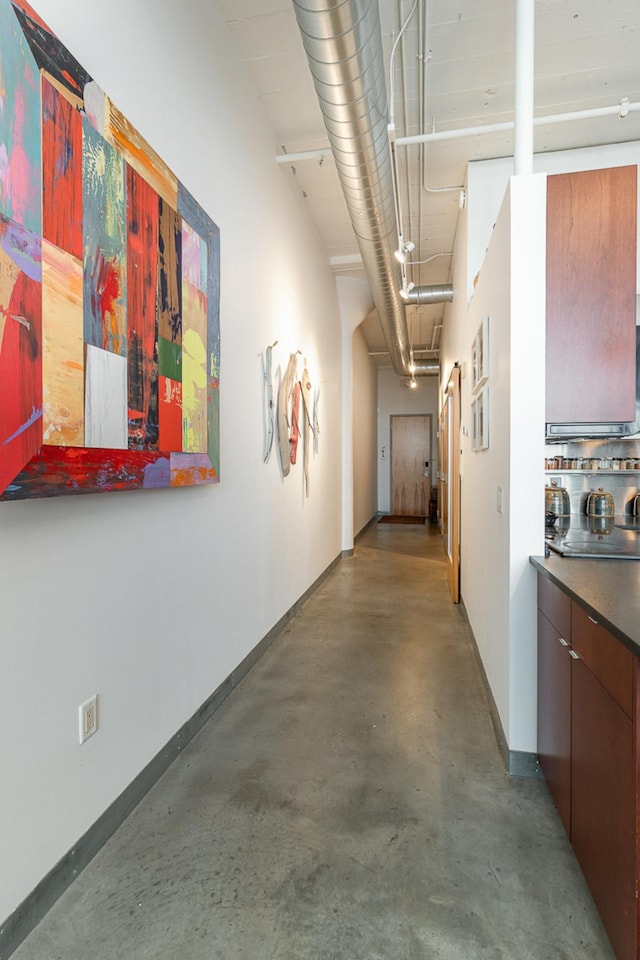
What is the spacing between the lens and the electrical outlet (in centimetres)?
146

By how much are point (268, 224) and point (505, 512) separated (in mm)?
2498

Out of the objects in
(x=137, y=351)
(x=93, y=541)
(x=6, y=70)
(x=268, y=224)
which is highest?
(x=268, y=224)

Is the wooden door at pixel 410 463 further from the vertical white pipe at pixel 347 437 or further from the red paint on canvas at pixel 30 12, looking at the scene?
the red paint on canvas at pixel 30 12

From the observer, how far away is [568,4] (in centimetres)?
238

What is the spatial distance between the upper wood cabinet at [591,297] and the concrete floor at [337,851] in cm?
150

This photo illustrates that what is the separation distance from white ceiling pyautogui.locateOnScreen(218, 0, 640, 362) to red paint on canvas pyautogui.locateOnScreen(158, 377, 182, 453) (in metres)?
2.06

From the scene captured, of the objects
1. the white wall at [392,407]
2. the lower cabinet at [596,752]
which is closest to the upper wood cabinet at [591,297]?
the lower cabinet at [596,752]

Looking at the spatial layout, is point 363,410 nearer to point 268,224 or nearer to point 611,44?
point 268,224

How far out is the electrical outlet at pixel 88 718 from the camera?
146cm

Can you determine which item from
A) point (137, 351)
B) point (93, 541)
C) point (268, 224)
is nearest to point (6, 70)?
point (137, 351)

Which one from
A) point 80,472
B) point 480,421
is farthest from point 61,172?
point 480,421

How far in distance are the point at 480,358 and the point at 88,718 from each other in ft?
8.40

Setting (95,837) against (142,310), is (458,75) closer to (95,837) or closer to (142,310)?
(142,310)

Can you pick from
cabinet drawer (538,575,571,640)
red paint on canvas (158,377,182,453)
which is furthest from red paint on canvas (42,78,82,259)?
cabinet drawer (538,575,571,640)
